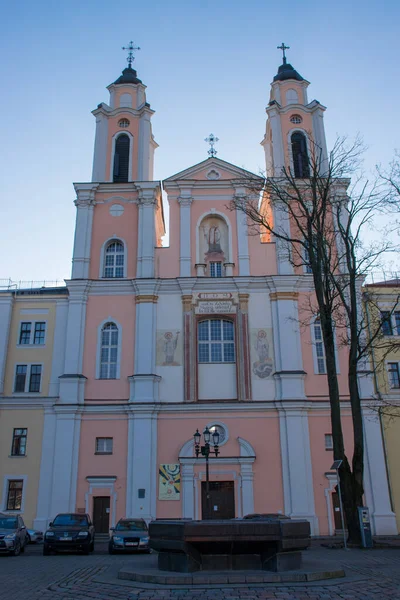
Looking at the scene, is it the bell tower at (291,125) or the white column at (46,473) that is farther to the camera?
the bell tower at (291,125)

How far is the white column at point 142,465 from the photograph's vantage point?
2547 cm

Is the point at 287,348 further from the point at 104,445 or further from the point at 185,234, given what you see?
the point at 104,445

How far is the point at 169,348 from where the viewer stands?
28.3 metres

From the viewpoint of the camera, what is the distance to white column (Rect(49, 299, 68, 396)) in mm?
28094

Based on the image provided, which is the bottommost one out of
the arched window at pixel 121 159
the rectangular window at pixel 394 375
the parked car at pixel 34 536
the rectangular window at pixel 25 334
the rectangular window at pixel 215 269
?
the parked car at pixel 34 536

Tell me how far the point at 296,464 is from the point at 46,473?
1202 cm

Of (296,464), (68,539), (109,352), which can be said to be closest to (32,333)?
(109,352)

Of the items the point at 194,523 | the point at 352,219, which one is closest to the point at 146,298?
the point at 352,219

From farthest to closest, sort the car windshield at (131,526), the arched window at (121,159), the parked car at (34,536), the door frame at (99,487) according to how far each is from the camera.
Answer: the arched window at (121,159) → the door frame at (99,487) → the parked car at (34,536) → the car windshield at (131,526)

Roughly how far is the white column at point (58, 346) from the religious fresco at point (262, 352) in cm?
993

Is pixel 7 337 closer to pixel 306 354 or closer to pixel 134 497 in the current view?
pixel 134 497

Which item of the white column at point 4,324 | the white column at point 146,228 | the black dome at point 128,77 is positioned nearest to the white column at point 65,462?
the white column at point 4,324

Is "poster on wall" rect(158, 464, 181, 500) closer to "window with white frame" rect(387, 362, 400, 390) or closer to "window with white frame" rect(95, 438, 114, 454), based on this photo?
"window with white frame" rect(95, 438, 114, 454)

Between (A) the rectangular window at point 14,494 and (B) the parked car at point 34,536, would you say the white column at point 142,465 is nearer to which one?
(B) the parked car at point 34,536
